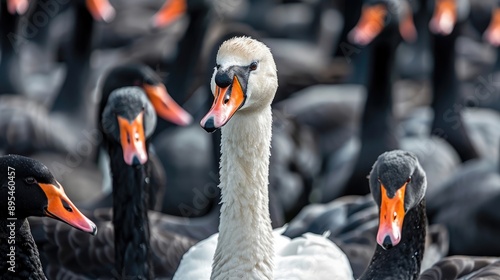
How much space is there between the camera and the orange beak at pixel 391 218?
19.0ft

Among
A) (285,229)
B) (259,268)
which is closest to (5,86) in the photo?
(285,229)

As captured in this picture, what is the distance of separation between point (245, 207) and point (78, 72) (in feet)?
18.5

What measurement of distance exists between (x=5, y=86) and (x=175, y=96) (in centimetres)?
159

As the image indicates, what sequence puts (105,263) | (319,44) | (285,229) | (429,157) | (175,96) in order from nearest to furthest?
(105,263) < (285,229) < (429,157) < (175,96) < (319,44)

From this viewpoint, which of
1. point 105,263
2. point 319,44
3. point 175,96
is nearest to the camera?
point 105,263

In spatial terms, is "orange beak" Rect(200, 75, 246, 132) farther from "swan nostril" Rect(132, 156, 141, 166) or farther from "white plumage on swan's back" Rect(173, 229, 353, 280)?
"swan nostril" Rect(132, 156, 141, 166)

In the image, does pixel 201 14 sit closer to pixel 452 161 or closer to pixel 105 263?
pixel 452 161

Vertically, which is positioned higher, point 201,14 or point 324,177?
point 201,14

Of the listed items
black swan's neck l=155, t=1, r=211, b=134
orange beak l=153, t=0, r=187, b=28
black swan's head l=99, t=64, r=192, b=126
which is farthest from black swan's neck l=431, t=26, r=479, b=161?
black swan's head l=99, t=64, r=192, b=126

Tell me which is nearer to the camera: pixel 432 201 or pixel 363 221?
pixel 363 221

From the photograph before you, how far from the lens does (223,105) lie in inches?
200

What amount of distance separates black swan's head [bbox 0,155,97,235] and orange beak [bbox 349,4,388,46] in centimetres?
432

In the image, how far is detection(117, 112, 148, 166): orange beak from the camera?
21.3ft

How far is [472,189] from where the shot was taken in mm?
8688
